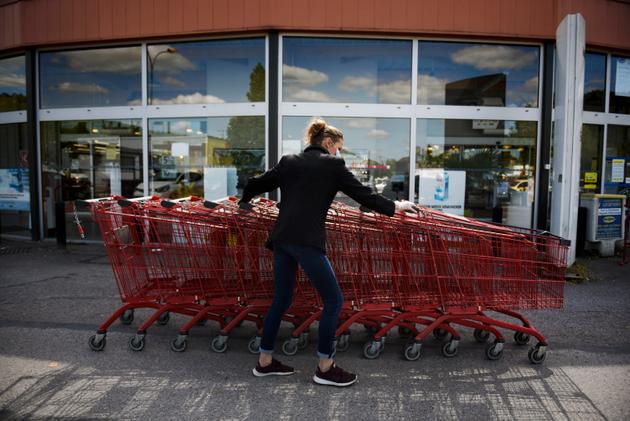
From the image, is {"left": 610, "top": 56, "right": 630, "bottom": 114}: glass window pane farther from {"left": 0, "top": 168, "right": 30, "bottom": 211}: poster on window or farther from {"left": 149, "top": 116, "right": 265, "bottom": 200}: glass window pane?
{"left": 0, "top": 168, "right": 30, "bottom": 211}: poster on window

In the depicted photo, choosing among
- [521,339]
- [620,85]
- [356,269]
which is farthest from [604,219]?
[356,269]

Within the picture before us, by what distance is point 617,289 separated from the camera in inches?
265

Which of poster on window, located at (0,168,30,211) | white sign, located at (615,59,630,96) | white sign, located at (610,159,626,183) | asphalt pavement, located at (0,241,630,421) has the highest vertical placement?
white sign, located at (615,59,630,96)

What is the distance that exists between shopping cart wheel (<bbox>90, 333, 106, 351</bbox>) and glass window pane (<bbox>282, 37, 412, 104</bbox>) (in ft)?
19.0

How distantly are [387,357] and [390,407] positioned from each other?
947 millimetres

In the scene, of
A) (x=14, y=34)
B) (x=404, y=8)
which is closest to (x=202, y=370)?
(x=404, y=8)

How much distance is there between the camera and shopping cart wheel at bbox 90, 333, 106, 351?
4.39m

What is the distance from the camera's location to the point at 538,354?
4.18 metres

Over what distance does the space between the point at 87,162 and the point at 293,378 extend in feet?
26.9

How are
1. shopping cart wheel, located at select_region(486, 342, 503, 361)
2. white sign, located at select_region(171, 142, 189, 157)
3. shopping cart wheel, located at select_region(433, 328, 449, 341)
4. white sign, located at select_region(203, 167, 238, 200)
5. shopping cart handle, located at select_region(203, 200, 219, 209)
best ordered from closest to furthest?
shopping cart handle, located at select_region(203, 200, 219, 209)
shopping cart wheel, located at select_region(486, 342, 503, 361)
shopping cart wheel, located at select_region(433, 328, 449, 341)
white sign, located at select_region(203, 167, 238, 200)
white sign, located at select_region(171, 142, 189, 157)

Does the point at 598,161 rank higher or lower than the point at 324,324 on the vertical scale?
higher

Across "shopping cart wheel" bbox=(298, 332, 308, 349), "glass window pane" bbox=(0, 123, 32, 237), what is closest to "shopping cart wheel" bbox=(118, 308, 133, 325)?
"shopping cart wheel" bbox=(298, 332, 308, 349)

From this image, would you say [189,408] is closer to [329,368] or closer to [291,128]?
[329,368]

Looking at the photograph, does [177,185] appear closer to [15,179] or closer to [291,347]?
[15,179]
